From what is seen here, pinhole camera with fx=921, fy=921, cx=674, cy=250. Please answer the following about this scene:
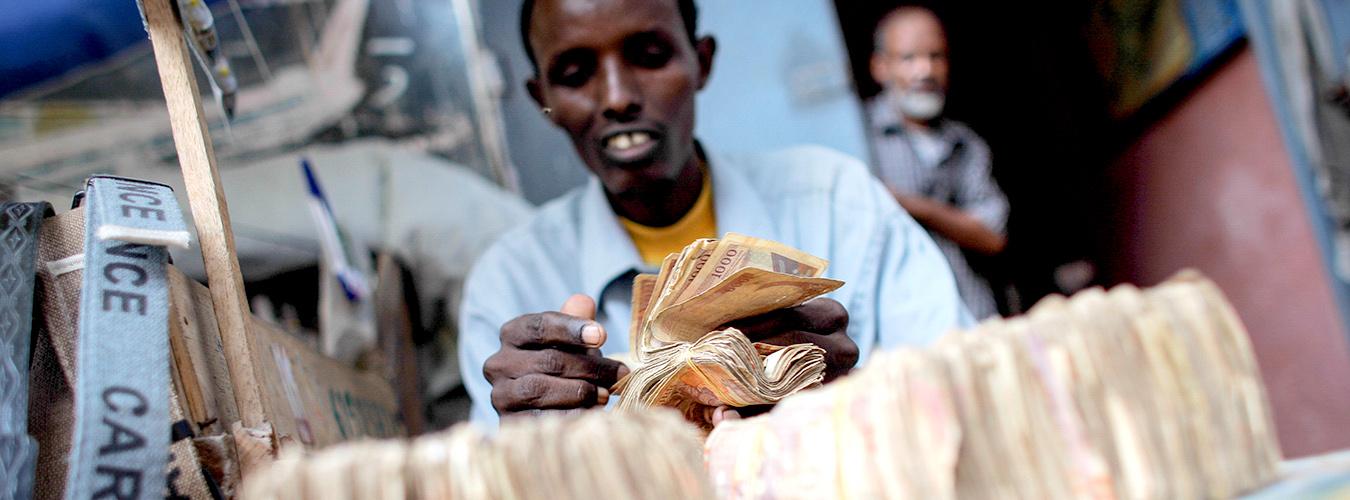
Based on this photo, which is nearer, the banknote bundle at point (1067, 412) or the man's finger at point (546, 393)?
the banknote bundle at point (1067, 412)

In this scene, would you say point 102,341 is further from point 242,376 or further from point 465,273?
point 465,273

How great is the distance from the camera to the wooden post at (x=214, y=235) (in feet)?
3.82

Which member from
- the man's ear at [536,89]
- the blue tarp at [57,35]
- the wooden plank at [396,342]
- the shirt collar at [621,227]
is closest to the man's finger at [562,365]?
the shirt collar at [621,227]

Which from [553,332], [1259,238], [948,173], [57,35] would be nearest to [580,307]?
[553,332]

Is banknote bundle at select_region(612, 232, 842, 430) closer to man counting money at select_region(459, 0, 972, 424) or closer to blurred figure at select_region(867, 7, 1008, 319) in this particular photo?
man counting money at select_region(459, 0, 972, 424)

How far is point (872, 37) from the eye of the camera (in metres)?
4.43

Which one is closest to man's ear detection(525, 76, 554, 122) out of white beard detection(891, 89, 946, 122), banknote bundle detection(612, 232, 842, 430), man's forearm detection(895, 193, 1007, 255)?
banknote bundle detection(612, 232, 842, 430)

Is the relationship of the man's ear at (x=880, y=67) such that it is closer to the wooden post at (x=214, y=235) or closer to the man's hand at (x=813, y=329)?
the man's hand at (x=813, y=329)

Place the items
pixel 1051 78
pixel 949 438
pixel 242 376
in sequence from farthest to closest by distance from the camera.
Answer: pixel 1051 78, pixel 242 376, pixel 949 438

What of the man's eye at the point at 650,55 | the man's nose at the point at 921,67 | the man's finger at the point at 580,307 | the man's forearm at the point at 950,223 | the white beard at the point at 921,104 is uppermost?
the man's nose at the point at 921,67

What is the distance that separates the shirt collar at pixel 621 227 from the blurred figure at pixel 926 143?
116cm

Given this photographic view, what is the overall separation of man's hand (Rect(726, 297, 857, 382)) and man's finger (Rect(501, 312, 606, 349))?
18cm

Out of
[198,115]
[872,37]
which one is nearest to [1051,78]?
[872,37]

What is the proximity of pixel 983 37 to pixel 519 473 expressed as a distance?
4.37 metres
